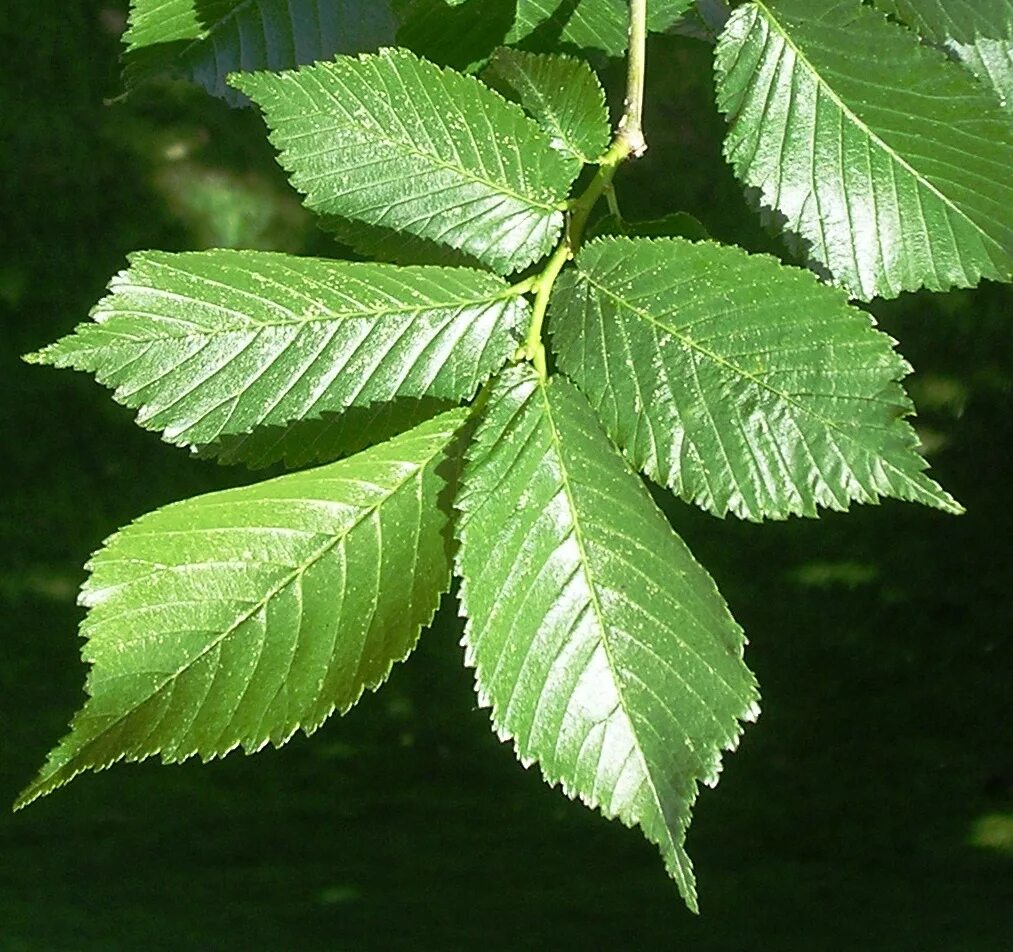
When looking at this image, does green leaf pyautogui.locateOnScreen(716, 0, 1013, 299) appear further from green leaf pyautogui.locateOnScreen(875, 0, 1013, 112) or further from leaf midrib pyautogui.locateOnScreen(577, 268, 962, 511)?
leaf midrib pyautogui.locateOnScreen(577, 268, 962, 511)

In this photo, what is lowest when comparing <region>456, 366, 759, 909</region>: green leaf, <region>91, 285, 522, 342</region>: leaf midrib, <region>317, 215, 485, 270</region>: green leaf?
<region>456, 366, 759, 909</region>: green leaf

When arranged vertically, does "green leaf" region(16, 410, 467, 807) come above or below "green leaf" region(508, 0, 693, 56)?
below

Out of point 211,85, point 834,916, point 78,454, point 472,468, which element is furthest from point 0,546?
point 472,468

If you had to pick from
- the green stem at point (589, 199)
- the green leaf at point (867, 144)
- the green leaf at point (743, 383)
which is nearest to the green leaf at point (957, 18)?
the green leaf at point (867, 144)

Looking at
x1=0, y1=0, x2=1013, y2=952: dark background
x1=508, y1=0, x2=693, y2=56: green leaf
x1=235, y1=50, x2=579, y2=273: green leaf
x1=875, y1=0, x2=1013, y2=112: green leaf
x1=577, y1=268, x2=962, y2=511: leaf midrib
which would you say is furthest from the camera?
x1=0, y1=0, x2=1013, y2=952: dark background

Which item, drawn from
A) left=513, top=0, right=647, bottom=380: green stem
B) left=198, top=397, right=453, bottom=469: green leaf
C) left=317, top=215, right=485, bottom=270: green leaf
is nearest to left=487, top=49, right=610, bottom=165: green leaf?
left=513, top=0, right=647, bottom=380: green stem

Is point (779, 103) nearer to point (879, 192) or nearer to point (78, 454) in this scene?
point (879, 192)

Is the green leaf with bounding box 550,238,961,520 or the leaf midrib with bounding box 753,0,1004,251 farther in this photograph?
the leaf midrib with bounding box 753,0,1004,251

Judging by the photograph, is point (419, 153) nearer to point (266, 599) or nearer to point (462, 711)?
point (266, 599)

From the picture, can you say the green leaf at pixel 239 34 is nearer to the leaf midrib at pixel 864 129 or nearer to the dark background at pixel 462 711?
the leaf midrib at pixel 864 129
